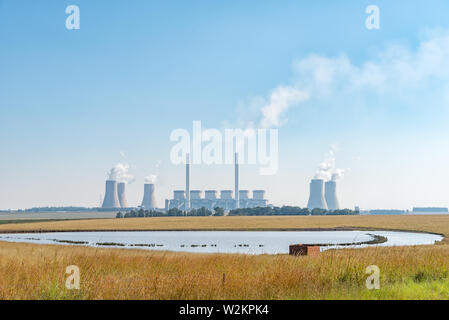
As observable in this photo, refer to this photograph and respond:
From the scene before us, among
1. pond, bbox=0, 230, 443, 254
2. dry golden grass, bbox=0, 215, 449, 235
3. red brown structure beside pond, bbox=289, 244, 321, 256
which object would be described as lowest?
dry golden grass, bbox=0, 215, 449, 235

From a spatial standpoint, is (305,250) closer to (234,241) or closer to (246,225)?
(234,241)

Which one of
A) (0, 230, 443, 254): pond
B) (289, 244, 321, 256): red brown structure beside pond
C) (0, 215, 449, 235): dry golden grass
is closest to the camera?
(289, 244, 321, 256): red brown structure beside pond

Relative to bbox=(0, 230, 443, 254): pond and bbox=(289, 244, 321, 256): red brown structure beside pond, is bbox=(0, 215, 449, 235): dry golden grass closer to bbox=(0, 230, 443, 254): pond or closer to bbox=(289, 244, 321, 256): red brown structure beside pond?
bbox=(0, 230, 443, 254): pond

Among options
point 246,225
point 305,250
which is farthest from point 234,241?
point 246,225

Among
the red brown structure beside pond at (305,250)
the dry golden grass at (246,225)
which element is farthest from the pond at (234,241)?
the dry golden grass at (246,225)

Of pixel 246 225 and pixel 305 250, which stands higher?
pixel 305 250

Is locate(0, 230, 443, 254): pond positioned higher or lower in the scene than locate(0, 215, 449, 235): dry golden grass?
higher

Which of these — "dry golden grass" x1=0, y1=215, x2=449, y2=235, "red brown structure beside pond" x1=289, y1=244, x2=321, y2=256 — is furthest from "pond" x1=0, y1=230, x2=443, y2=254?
"dry golden grass" x1=0, y1=215, x2=449, y2=235

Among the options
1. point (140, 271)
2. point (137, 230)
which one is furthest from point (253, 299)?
point (137, 230)

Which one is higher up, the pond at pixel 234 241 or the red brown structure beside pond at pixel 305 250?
the red brown structure beside pond at pixel 305 250

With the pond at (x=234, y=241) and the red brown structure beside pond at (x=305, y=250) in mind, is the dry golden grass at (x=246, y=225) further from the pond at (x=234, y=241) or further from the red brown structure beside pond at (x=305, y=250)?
the red brown structure beside pond at (x=305, y=250)

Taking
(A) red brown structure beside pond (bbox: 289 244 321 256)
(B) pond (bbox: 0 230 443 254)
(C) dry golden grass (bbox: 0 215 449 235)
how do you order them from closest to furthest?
(A) red brown structure beside pond (bbox: 289 244 321 256)
(B) pond (bbox: 0 230 443 254)
(C) dry golden grass (bbox: 0 215 449 235)
